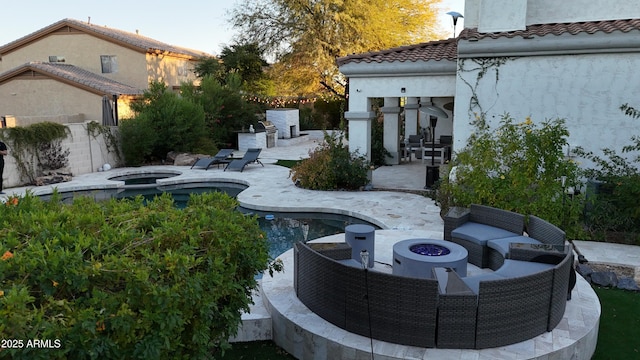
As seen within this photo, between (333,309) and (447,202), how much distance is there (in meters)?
6.04

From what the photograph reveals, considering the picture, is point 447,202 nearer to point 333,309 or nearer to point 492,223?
point 492,223

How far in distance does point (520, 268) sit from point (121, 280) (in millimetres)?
5018

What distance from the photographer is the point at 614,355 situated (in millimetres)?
5379

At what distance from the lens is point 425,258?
6.41 metres

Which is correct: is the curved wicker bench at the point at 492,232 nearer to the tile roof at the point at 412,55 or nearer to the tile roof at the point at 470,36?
the tile roof at the point at 470,36

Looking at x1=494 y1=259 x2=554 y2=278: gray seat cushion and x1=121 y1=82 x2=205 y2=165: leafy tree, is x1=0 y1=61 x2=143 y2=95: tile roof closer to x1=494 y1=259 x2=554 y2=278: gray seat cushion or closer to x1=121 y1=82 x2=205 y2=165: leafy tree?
x1=121 y1=82 x2=205 y2=165: leafy tree

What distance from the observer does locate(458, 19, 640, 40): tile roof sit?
33.3 feet

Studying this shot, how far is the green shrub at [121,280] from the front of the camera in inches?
109

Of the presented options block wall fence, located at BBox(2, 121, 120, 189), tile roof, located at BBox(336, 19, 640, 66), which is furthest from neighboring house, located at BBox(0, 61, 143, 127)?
tile roof, located at BBox(336, 19, 640, 66)

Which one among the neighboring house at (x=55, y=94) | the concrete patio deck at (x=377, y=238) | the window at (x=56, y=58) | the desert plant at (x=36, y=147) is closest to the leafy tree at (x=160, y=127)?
the concrete patio deck at (x=377, y=238)

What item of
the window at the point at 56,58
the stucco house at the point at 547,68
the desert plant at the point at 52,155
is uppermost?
the window at the point at 56,58

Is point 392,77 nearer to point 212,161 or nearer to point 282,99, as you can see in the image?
point 212,161

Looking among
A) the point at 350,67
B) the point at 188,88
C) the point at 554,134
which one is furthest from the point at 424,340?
the point at 188,88

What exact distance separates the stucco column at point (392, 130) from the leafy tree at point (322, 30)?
12477 mm
